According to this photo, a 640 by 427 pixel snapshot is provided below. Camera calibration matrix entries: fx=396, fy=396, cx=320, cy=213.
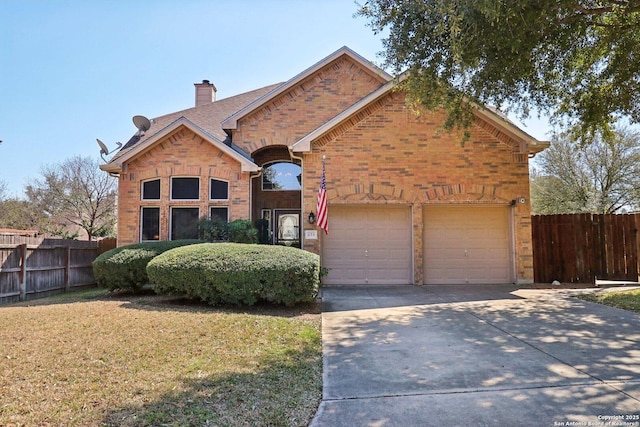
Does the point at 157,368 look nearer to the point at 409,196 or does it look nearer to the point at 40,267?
the point at 40,267

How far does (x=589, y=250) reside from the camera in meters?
12.9

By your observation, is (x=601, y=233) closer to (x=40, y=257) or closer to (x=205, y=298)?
(x=205, y=298)

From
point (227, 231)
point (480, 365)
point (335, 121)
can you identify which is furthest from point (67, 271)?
point (480, 365)

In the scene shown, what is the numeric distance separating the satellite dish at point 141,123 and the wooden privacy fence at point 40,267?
4.96 metres

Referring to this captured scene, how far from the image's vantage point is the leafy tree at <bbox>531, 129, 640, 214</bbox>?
22375 mm

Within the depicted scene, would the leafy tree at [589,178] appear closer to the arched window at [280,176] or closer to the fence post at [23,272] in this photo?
the arched window at [280,176]

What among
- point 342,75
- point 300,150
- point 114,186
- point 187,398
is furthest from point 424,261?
point 114,186

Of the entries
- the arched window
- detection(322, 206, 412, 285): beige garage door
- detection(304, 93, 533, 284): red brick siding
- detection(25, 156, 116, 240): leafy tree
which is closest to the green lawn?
detection(304, 93, 533, 284): red brick siding

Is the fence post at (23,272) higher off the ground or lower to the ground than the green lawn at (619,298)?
higher

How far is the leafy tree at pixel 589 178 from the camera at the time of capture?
2238cm

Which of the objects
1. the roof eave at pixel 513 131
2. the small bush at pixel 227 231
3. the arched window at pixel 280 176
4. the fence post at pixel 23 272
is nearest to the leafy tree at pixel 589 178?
the roof eave at pixel 513 131

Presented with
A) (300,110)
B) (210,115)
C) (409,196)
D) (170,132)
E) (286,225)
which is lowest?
(286,225)

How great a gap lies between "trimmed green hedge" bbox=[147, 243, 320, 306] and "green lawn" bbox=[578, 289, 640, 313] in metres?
6.79

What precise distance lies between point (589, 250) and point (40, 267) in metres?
17.0
